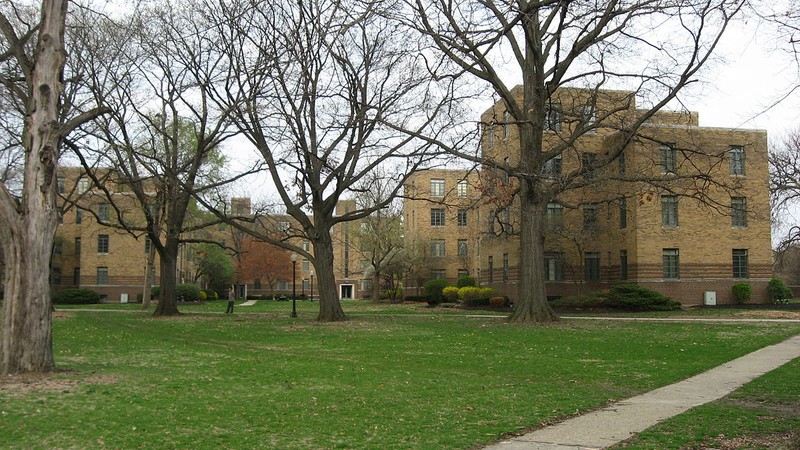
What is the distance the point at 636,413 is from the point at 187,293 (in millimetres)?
54551

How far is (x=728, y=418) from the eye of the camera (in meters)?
9.08

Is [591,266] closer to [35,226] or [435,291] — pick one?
[435,291]

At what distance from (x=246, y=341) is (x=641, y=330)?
42.6 feet

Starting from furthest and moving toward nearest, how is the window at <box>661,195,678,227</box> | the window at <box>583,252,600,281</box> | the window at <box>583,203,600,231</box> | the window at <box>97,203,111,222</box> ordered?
1. the window at <box>97,203,111,222</box>
2. the window at <box>583,252,600,281</box>
3. the window at <box>661,195,678,227</box>
4. the window at <box>583,203,600,231</box>

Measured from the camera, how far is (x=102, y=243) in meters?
63.2

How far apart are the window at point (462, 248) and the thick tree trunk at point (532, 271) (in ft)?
126

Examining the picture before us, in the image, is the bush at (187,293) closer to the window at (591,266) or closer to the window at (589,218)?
the window at (591,266)

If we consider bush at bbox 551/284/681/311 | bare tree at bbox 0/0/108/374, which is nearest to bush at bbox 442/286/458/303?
bush at bbox 551/284/681/311

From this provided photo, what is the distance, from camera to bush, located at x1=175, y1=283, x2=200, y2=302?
59031 mm

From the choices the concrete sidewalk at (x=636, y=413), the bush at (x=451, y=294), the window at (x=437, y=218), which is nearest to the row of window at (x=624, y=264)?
the bush at (x=451, y=294)

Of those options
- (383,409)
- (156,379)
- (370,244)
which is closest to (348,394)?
(383,409)

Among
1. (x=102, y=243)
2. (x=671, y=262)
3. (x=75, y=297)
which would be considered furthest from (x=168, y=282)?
(x=102, y=243)

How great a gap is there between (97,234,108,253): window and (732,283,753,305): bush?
169 ft

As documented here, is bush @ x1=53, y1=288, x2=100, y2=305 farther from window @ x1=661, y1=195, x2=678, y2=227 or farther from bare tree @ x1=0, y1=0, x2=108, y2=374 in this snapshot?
bare tree @ x1=0, y1=0, x2=108, y2=374
